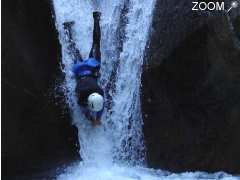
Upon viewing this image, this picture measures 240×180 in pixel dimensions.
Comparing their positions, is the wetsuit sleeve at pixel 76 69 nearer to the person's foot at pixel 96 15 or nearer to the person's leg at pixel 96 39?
the person's leg at pixel 96 39

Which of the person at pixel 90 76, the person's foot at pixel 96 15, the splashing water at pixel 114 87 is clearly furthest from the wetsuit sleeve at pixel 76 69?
the person's foot at pixel 96 15

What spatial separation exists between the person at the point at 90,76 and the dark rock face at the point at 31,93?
0.24 metres

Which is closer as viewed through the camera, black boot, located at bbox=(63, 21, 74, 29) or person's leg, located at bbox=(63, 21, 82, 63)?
person's leg, located at bbox=(63, 21, 82, 63)

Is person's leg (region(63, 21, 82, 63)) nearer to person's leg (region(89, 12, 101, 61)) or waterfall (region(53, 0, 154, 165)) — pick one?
waterfall (region(53, 0, 154, 165))

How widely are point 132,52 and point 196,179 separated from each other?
1887 mm

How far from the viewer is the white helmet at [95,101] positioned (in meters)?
5.25

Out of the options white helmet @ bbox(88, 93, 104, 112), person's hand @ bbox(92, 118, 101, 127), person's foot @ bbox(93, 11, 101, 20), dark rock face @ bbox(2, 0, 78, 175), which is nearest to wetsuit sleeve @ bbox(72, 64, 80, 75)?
dark rock face @ bbox(2, 0, 78, 175)

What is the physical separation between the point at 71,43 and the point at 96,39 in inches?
13.4

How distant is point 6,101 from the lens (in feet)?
16.9

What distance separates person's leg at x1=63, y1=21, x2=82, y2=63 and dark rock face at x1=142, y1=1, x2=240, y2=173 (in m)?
0.93

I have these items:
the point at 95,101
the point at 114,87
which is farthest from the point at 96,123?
the point at 114,87

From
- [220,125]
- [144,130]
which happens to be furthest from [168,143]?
[220,125]

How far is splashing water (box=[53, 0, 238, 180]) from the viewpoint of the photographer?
559cm

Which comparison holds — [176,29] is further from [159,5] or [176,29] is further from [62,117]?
[62,117]
